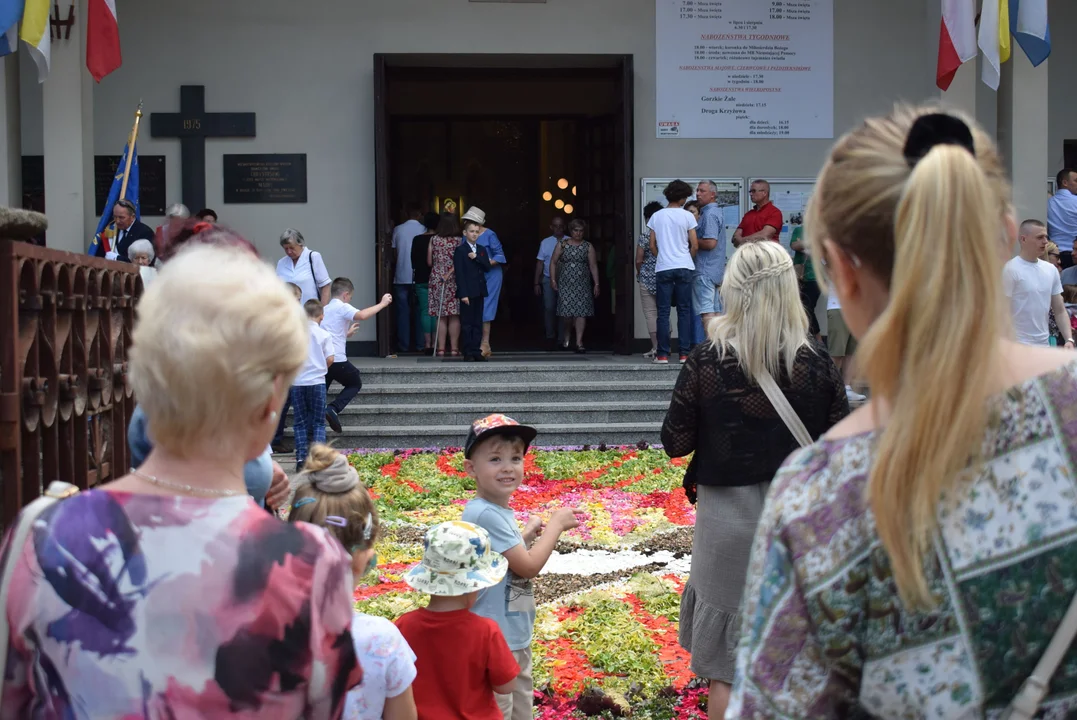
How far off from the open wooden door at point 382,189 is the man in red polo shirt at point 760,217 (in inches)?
171

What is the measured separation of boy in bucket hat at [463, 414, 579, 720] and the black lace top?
525 millimetres

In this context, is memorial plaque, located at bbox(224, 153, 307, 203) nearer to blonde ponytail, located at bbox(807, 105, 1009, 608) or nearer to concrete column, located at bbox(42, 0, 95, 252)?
concrete column, located at bbox(42, 0, 95, 252)

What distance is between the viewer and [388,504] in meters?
8.31

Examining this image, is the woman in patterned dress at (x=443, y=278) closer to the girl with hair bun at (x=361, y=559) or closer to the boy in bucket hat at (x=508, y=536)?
the boy in bucket hat at (x=508, y=536)

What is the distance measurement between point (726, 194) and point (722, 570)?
38.0ft

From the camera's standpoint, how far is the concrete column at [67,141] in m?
12.5

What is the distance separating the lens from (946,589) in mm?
1454

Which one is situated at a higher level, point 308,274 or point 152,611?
point 308,274

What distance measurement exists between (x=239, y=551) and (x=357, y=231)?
522 inches

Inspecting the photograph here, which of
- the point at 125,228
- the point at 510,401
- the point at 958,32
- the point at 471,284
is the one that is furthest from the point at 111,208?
the point at 958,32

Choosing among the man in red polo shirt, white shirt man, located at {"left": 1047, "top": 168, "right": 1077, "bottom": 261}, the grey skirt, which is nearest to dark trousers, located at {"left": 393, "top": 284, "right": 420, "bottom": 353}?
the man in red polo shirt

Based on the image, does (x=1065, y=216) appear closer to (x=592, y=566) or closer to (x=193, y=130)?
(x=592, y=566)

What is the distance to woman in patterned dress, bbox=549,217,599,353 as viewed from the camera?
1485 centimetres

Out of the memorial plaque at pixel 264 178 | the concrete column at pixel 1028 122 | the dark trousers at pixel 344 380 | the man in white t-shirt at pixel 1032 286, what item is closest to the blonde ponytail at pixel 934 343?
the man in white t-shirt at pixel 1032 286
